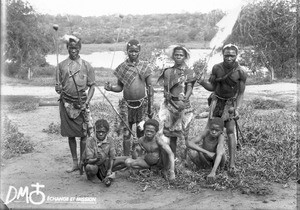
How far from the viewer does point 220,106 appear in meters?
5.14

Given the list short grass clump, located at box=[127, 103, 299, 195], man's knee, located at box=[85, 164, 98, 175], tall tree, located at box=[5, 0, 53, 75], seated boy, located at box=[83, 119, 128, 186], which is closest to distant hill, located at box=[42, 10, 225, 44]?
tall tree, located at box=[5, 0, 53, 75]

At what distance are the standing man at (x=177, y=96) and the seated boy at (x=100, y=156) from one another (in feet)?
2.63

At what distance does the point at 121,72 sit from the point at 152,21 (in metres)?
39.1

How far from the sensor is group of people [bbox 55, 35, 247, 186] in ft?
15.8

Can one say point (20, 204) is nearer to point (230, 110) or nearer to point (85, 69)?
point (85, 69)

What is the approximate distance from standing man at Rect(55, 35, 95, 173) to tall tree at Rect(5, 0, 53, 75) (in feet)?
28.3

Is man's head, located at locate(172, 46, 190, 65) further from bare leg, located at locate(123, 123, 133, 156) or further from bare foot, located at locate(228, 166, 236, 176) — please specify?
bare foot, located at locate(228, 166, 236, 176)

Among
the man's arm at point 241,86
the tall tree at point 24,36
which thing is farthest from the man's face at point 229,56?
the tall tree at point 24,36

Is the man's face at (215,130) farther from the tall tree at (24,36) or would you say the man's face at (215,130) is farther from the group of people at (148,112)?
the tall tree at (24,36)

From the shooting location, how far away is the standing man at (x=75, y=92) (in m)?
5.04

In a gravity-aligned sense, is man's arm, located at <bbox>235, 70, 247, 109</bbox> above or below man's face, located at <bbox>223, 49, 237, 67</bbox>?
below

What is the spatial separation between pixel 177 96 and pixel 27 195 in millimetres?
2124

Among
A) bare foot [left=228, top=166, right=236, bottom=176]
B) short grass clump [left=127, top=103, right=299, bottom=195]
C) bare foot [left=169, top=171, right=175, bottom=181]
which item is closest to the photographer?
short grass clump [left=127, top=103, right=299, bottom=195]

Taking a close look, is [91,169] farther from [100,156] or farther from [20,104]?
[20,104]
